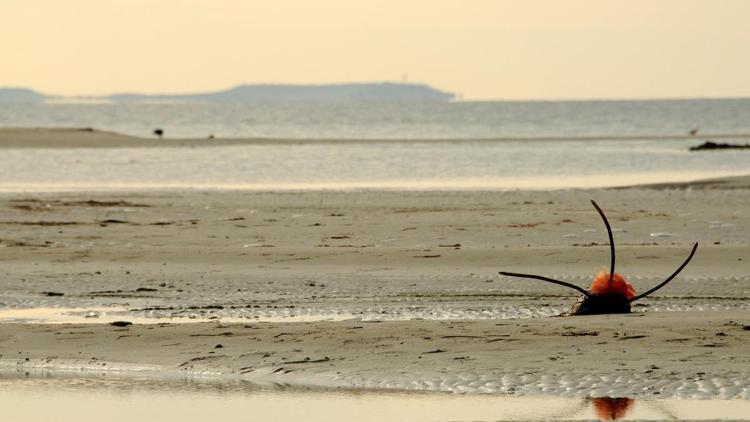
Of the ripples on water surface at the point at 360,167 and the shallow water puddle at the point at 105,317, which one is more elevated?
the ripples on water surface at the point at 360,167

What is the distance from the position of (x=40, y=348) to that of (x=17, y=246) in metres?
8.40

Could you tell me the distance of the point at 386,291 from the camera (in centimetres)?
1589

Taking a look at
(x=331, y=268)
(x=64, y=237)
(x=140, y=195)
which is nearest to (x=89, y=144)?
(x=140, y=195)

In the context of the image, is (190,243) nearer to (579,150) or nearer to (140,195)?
(140,195)

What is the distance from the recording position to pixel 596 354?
1134 centimetres

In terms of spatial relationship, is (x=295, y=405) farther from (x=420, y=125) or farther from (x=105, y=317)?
(x=420, y=125)

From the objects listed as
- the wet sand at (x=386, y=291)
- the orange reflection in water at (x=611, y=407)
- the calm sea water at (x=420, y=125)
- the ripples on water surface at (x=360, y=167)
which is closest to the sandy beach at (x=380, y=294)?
the wet sand at (x=386, y=291)

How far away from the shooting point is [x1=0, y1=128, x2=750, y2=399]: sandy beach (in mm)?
11180

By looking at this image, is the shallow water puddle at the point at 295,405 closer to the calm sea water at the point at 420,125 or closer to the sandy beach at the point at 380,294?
the sandy beach at the point at 380,294

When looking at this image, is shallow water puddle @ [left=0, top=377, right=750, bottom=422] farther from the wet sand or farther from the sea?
the sea

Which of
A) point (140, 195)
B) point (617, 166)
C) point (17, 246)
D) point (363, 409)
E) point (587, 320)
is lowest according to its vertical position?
point (363, 409)

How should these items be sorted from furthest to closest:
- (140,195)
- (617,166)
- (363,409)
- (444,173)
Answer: (617,166), (444,173), (140,195), (363,409)

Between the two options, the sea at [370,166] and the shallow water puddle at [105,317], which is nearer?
the shallow water puddle at [105,317]

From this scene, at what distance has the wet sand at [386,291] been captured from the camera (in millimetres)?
11172
